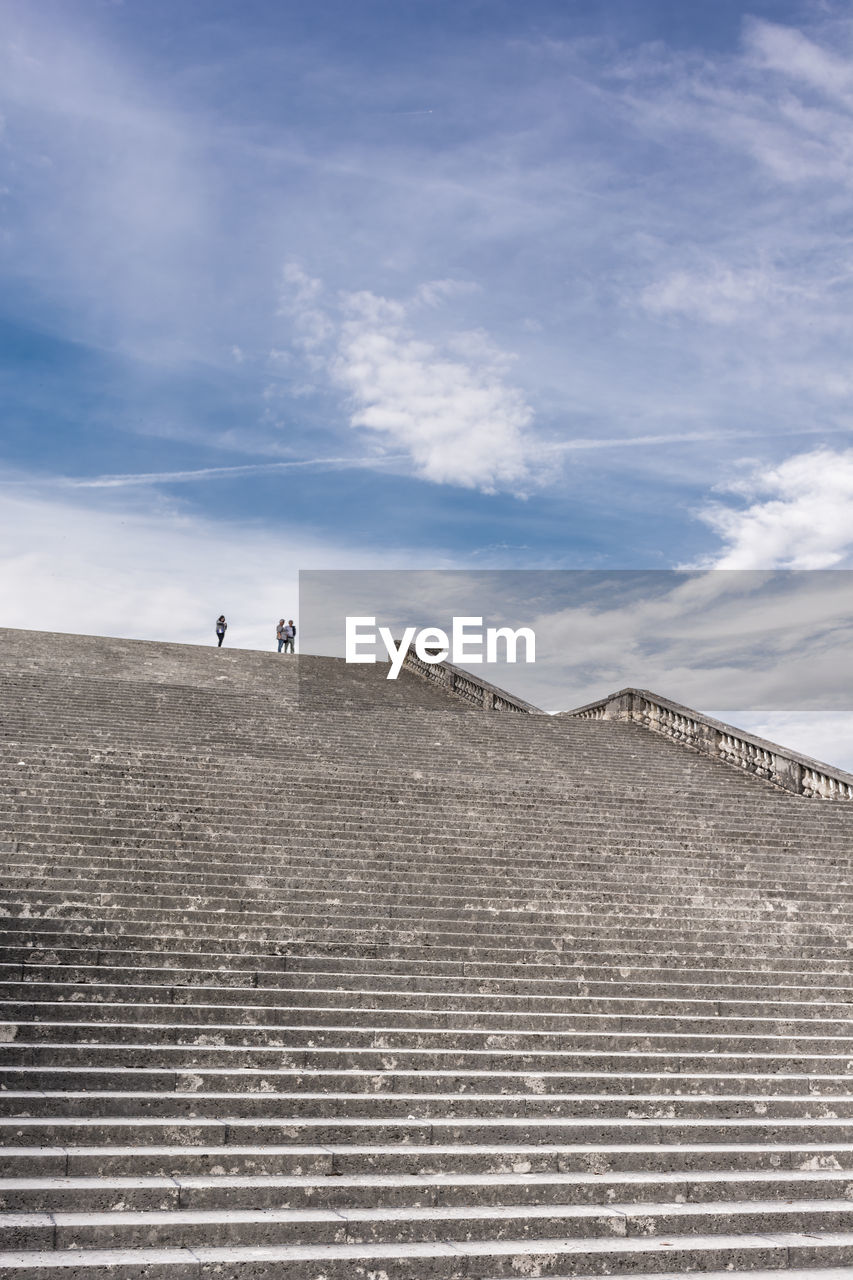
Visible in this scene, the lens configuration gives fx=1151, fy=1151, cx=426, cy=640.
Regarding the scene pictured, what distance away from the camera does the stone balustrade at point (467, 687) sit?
20.1m

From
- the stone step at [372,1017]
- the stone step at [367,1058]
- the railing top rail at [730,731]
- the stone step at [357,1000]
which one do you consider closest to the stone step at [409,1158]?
Result: the stone step at [367,1058]

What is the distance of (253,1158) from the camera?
18.1ft

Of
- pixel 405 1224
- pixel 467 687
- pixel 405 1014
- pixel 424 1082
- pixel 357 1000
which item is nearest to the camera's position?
pixel 405 1224

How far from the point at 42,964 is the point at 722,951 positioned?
17.8 feet

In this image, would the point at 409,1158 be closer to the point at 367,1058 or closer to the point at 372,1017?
the point at 367,1058

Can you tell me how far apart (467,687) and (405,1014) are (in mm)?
14172

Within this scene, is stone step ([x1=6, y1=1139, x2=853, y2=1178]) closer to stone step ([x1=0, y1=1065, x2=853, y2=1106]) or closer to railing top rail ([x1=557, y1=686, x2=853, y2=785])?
stone step ([x1=0, y1=1065, x2=853, y2=1106])

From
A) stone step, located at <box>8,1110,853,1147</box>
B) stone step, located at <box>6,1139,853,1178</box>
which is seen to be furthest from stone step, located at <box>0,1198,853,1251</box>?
stone step, located at <box>8,1110,853,1147</box>

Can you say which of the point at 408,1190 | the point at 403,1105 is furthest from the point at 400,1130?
the point at 408,1190

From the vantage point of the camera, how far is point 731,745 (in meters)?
16.4

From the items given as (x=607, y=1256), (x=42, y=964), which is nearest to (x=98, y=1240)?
(x=607, y=1256)

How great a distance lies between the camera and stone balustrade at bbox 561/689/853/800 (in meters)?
14.8

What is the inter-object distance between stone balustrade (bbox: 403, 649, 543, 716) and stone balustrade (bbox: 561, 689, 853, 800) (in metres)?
1.58

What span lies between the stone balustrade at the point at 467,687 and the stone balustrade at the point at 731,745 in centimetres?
158
